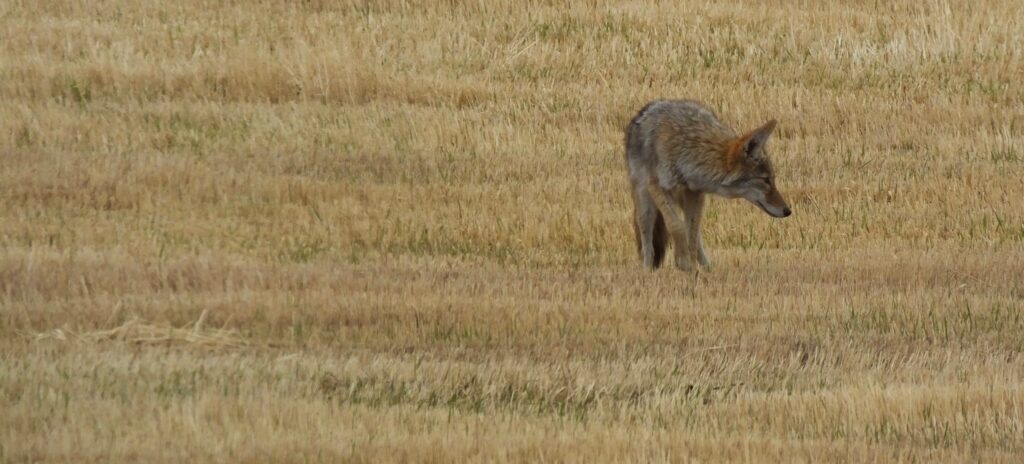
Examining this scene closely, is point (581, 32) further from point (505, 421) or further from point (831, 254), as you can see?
point (505, 421)

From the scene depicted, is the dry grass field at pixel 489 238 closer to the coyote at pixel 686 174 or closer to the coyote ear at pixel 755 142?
the coyote at pixel 686 174

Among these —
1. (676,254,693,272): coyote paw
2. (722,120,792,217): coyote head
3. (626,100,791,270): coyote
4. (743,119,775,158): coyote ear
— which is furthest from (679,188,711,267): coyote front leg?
(743,119,775,158): coyote ear

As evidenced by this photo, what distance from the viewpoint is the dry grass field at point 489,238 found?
759 centimetres

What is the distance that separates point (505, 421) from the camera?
7.49m

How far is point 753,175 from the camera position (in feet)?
39.9

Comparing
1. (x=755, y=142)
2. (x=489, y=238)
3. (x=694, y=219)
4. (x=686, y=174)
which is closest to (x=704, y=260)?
(x=694, y=219)

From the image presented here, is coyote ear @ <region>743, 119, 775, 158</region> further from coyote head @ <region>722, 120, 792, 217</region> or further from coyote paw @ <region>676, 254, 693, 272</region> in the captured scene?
coyote paw @ <region>676, 254, 693, 272</region>

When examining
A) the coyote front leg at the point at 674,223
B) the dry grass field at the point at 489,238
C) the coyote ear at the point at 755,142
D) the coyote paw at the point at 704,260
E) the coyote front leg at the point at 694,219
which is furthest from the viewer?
the coyote paw at the point at 704,260

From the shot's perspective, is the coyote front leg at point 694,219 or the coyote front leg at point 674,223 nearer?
the coyote front leg at point 674,223

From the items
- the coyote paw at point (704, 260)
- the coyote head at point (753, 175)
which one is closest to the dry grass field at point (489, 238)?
the coyote paw at point (704, 260)

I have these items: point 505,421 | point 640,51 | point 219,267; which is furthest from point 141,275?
point 640,51

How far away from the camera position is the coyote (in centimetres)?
1211

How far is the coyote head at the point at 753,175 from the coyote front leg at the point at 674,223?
405 mm

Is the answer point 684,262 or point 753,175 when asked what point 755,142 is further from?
point 684,262
